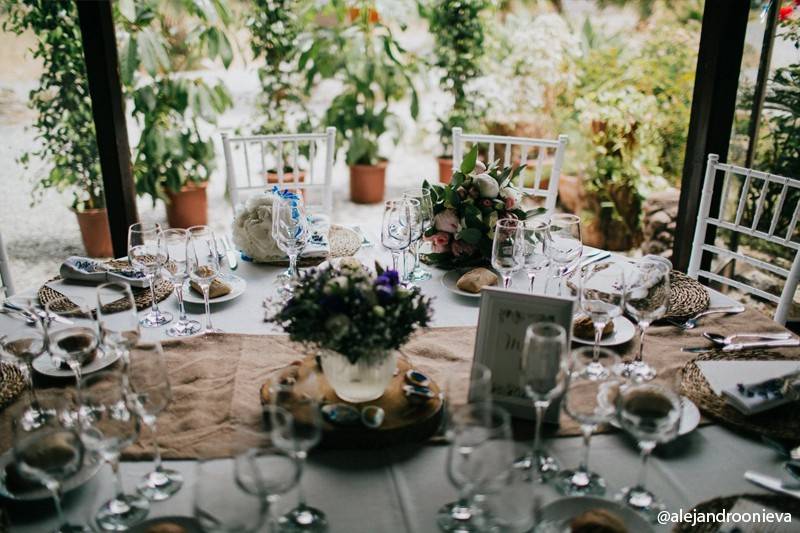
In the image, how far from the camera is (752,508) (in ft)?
3.43

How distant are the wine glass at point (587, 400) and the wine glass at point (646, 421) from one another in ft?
0.08

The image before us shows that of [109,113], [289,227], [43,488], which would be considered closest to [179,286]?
[289,227]

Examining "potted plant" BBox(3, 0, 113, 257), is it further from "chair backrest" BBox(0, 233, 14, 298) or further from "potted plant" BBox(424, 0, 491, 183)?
"potted plant" BBox(424, 0, 491, 183)

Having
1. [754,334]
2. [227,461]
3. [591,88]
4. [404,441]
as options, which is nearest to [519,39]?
[591,88]

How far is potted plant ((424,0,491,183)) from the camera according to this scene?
428 cm

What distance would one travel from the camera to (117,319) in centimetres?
161

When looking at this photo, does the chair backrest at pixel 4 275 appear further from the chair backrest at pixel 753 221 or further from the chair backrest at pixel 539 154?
the chair backrest at pixel 753 221

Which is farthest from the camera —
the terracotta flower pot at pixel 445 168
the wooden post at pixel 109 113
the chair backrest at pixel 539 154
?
the terracotta flower pot at pixel 445 168

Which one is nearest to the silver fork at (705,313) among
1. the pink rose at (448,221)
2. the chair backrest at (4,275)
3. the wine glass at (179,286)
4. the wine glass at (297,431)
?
the pink rose at (448,221)

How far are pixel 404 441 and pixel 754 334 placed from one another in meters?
0.84

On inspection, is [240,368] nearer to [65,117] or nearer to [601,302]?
[601,302]

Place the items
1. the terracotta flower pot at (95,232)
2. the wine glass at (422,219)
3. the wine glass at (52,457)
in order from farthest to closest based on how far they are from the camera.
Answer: the terracotta flower pot at (95,232), the wine glass at (422,219), the wine glass at (52,457)

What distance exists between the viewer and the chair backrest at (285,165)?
254 centimetres

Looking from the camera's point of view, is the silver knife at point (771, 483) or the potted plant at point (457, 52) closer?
the silver knife at point (771, 483)
